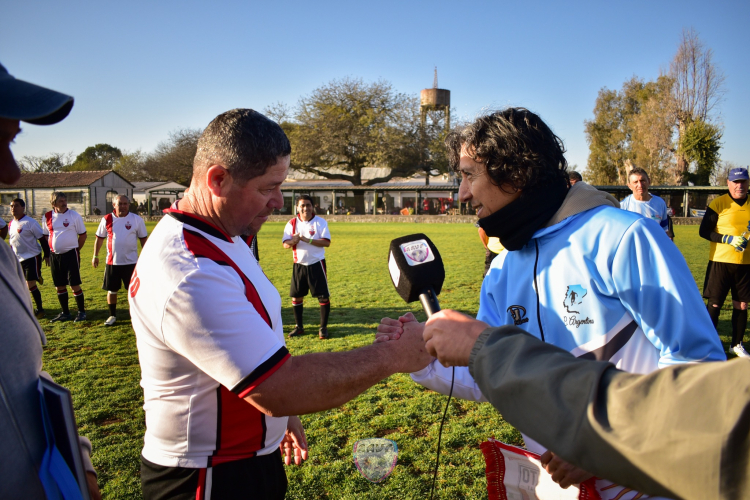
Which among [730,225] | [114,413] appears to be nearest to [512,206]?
[114,413]

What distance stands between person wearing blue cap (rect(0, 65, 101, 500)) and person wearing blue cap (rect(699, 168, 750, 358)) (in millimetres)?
7886

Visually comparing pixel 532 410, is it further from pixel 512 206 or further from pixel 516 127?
pixel 516 127

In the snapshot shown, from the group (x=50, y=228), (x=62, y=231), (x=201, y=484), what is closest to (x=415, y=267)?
(x=201, y=484)

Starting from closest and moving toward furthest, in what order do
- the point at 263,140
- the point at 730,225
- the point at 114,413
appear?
the point at 263,140 → the point at 114,413 → the point at 730,225

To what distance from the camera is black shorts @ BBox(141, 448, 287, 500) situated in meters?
1.78

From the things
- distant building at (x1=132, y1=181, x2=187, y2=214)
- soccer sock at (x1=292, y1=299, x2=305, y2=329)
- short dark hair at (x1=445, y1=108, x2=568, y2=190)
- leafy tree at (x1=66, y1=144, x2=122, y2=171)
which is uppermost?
leafy tree at (x1=66, y1=144, x2=122, y2=171)

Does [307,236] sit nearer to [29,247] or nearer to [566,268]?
[29,247]

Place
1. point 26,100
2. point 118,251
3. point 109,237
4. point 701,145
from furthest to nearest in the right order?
point 701,145
point 109,237
point 118,251
point 26,100

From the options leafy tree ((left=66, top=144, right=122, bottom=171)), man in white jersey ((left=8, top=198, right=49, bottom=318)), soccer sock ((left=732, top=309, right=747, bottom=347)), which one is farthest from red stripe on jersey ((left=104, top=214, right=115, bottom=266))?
leafy tree ((left=66, top=144, right=122, bottom=171))

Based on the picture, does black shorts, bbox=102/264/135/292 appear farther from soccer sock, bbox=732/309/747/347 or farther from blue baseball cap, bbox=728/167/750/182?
blue baseball cap, bbox=728/167/750/182

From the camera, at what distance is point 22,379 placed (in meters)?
1.31

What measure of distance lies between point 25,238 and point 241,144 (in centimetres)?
994

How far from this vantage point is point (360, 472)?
12.4 feet

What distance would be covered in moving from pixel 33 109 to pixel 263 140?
0.83 metres
